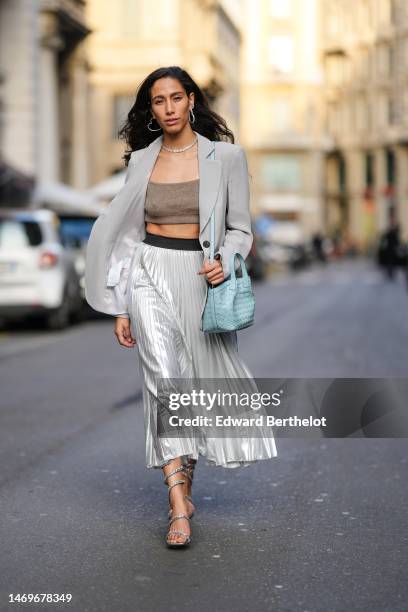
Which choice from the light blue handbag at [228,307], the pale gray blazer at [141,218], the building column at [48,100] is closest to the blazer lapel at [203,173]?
the pale gray blazer at [141,218]

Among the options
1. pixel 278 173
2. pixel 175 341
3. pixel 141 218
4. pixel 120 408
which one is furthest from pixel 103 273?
pixel 278 173

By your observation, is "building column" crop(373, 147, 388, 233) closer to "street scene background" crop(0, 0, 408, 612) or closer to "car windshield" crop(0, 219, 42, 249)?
"street scene background" crop(0, 0, 408, 612)

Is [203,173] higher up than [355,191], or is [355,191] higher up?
[203,173]

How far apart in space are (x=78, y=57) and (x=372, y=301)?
16.1m

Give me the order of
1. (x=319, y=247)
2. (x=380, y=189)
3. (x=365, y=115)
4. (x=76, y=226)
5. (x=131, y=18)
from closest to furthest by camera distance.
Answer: (x=76, y=226) → (x=131, y=18) → (x=319, y=247) → (x=380, y=189) → (x=365, y=115)

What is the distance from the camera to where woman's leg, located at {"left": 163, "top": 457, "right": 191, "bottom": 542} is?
484 centimetres

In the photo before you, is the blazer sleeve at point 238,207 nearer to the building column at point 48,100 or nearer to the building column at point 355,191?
the building column at point 48,100

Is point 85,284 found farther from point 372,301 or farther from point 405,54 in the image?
point 405,54

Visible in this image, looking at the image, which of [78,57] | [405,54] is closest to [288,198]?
[405,54]

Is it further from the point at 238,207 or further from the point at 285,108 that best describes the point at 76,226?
the point at 285,108

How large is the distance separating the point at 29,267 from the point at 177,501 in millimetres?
11994

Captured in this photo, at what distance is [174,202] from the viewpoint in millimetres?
4938

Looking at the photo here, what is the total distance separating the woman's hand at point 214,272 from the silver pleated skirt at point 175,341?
0.19 meters

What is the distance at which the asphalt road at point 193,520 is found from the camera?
4.27 metres
